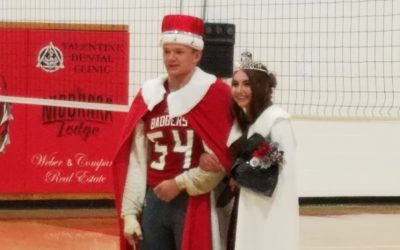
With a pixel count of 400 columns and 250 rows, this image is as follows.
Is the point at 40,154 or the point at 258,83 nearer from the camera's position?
the point at 258,83

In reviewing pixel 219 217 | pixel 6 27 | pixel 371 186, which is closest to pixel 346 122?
pixel 371 186

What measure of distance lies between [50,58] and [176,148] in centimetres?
498

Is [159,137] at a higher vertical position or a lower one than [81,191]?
higher

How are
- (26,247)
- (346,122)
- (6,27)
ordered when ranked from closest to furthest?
(26,247)
(6,27)
(346,122)

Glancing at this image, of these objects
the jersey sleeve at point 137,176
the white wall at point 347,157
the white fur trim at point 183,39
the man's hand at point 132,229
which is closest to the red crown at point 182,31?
the white fur trim at point 183,39

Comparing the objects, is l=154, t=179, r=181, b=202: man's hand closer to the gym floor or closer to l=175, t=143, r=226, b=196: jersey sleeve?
l=175, t=143, r=226, b=196: jersey sleeve

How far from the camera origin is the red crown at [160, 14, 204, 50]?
11.2 ft

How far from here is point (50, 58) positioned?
8.18 metres

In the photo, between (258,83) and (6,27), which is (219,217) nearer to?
(258,83)

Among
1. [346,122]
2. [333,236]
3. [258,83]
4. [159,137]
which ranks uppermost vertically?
[258,83]

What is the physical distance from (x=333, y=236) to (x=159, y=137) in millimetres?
4178

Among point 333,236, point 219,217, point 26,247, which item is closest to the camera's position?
point 219,217

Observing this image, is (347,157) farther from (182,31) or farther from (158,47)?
(182,31)

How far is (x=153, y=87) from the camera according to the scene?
3494 millimetres
